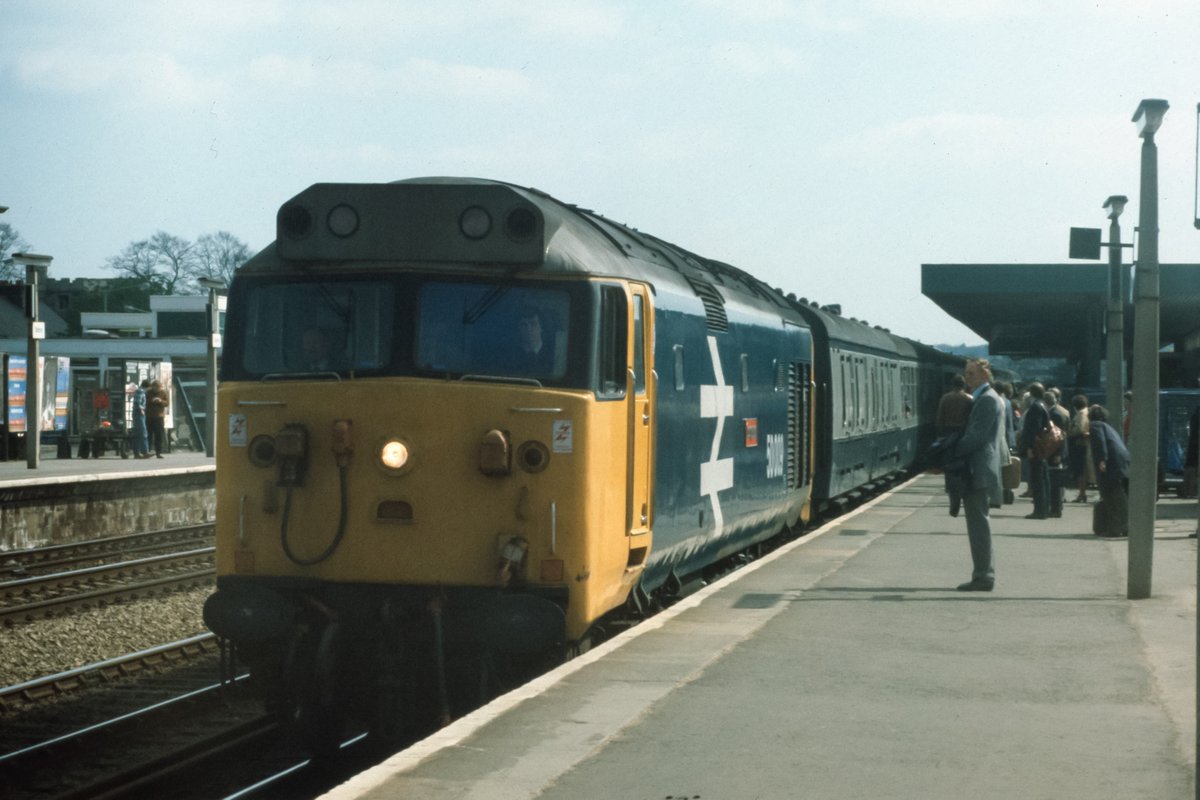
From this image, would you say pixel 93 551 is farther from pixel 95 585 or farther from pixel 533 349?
pixel 533 349

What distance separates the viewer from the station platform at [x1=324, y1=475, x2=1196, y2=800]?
6.12 meters

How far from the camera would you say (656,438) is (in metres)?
9.80

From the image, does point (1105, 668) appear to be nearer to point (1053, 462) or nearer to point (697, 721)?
point (697, 721)

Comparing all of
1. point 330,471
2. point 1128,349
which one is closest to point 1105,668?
point 330,471

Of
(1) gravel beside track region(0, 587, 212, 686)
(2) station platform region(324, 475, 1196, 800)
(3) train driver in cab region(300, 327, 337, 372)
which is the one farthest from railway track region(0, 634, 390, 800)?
(2) station platform region(324, 475, 1196, 800)

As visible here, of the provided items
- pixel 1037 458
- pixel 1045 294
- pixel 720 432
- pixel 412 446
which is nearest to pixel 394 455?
pixel 412 446

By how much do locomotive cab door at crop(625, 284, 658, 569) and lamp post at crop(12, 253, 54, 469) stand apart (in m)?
18.9

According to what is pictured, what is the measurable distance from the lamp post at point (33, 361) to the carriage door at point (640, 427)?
61.9ft

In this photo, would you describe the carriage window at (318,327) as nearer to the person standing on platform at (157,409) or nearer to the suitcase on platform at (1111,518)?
the suitcase on platform at (1111,518)

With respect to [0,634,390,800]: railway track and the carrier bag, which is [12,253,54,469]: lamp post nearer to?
[0,634,390,800]: railway track

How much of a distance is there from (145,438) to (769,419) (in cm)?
2146

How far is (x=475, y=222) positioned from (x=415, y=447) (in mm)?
1195

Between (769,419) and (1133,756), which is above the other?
(769,419)

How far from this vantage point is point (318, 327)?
8586 mm
